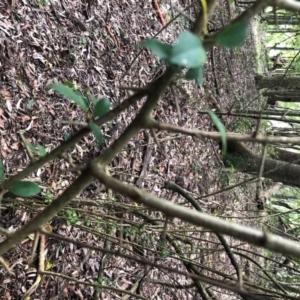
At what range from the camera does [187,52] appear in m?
0.61

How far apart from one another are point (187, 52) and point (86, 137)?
1.97 meters

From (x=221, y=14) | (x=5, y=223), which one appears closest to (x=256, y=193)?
(x=221, y=14)

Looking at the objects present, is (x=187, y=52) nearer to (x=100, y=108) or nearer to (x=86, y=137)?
(x=100, y=108)

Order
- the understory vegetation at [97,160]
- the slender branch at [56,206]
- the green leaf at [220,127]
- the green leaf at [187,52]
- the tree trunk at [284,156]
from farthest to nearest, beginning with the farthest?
1. the tree trunk at [284,156]
2. the understory vegetation at [97,160]
3. the slender branch at [56,206]
4. the green leaf at [220,127]
5. the green leaf at [187,52]

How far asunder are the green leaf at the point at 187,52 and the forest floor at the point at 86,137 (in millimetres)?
959

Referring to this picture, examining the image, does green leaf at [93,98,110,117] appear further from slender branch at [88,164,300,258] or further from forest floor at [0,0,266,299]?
forest floor at [0,0,266,299]

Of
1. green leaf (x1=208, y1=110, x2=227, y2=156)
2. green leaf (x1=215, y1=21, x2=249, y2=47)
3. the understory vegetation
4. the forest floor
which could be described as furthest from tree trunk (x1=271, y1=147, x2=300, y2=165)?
green leaf (x1=215, y1=21, x2=249, y2=47)

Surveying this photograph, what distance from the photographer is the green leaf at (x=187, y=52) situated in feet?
1.98

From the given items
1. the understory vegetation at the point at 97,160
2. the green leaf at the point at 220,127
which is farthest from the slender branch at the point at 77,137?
the green leaf at the point at 220,127

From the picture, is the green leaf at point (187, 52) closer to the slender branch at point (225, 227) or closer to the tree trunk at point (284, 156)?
the slender branch at point (225, 227)

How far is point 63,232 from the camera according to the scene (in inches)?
91.8

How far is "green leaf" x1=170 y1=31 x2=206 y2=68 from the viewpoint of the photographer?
1.98 ft

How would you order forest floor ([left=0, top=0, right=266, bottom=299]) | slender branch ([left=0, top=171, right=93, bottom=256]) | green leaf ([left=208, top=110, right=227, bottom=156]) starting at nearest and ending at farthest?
1. green leaf ([left=208, top=110, right=227, bottom=156])
2. slender branch ([left=0, top=171, right=93, bottom=256])
3. forest floor ([left=0, top=0, right=266, bottom=299])

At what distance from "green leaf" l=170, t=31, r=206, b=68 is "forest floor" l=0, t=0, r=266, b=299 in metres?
0.96
